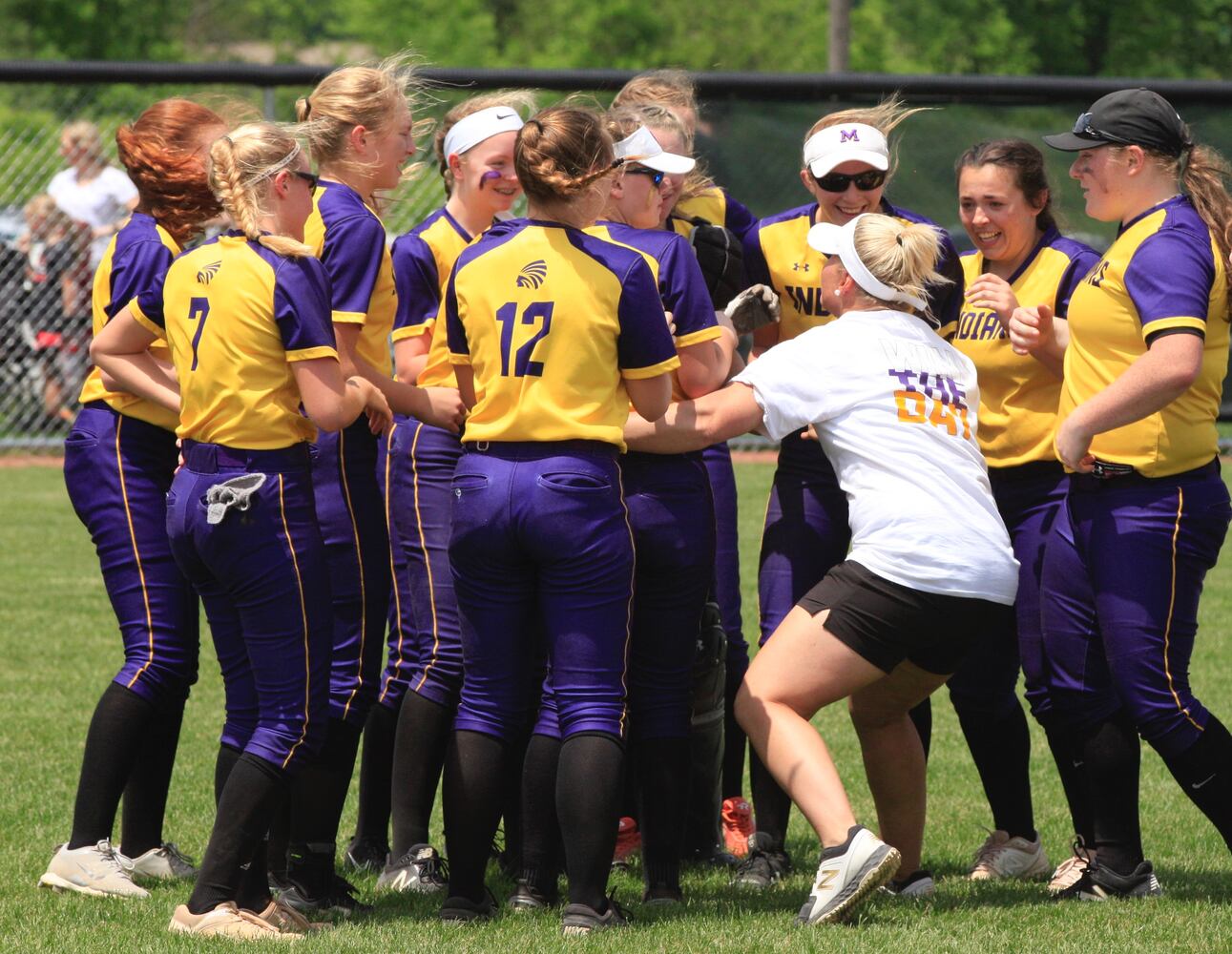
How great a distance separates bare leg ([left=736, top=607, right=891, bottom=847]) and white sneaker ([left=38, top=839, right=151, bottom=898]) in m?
1.75

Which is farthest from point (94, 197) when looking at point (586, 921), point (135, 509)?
point (586, 921)

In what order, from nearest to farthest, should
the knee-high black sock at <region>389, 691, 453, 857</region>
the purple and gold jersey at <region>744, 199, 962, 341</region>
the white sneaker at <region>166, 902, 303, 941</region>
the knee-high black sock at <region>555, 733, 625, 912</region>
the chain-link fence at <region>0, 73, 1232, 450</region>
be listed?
the white sneaker at <region>166, 902, 303, 941</region>, the knee-high black sock at <region>555, 733, 625, 912</region>, the knee-high black sock at <region>389, 691, 453, 857</region>, the purple and gold jersey at <region>744, 199, 962, 341</region>, the chain-link fence at <region>0, 73, 1232, 450</region>

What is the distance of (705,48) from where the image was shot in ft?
107

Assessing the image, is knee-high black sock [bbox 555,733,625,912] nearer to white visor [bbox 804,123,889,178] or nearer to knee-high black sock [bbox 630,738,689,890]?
knee-high black sock [bbox 630,738,689,890]

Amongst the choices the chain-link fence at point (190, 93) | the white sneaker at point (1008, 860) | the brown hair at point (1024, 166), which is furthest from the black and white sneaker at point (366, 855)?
the chain-link fence at point (190, 93)

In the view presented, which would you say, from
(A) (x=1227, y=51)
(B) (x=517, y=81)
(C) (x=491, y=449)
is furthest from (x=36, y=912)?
(A) (x=1227, y=51)

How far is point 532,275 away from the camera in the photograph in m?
4.09

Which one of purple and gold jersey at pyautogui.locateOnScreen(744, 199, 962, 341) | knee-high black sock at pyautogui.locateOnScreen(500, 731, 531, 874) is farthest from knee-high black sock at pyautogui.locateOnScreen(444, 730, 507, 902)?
purple and gold jersey at pyautogui.locateOnScreen(744, 199, 962, 341)

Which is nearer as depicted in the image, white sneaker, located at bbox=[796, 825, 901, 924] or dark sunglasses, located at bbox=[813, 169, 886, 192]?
white sneaker, located at bbox=[796, 825, 901, 924]

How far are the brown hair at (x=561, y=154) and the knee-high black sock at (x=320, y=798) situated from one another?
1.53 meters

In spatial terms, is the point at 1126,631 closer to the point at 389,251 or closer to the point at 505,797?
the point at 505,797

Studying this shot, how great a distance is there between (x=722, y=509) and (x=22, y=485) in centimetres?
846

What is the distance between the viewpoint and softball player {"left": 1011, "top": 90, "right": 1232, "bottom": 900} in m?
4.35

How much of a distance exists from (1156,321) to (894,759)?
53.4 inches
